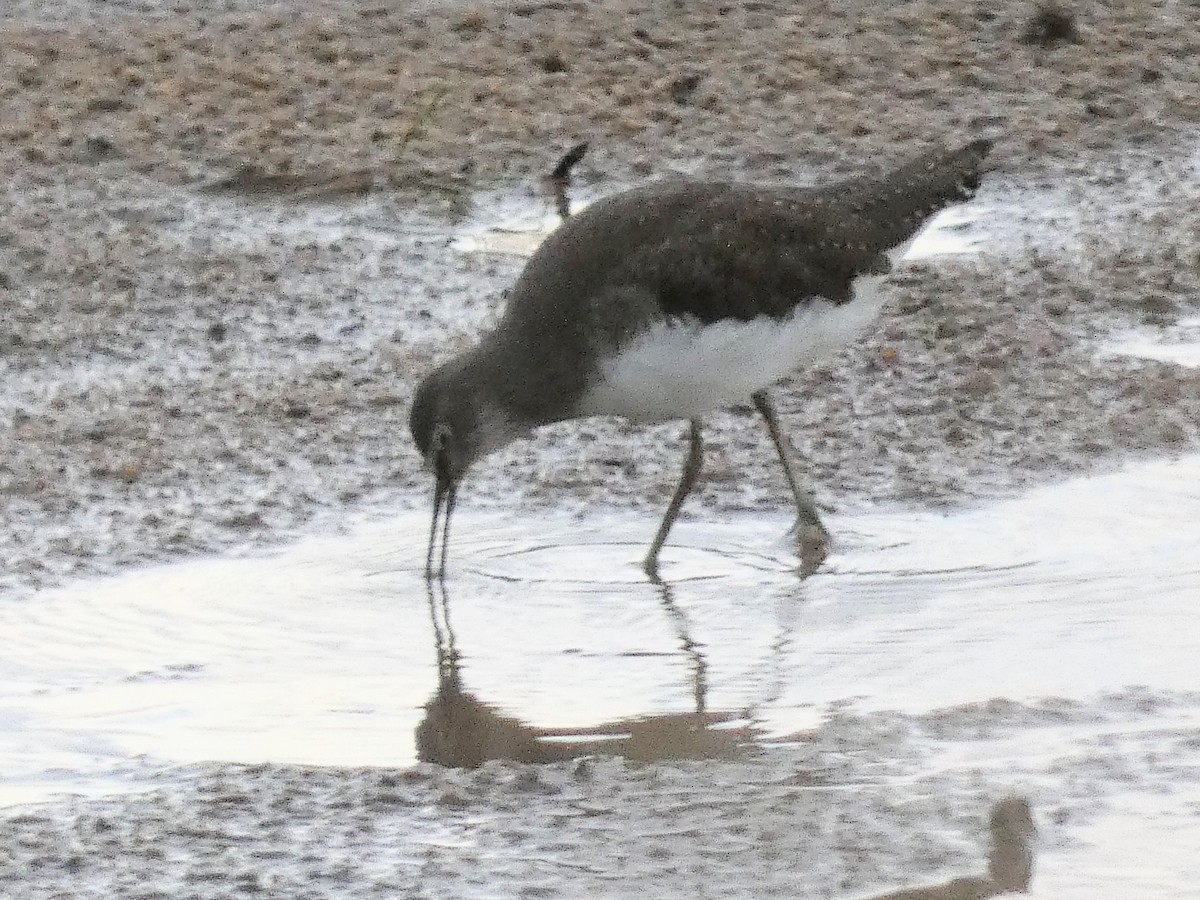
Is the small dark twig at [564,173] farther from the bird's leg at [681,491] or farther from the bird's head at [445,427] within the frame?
the bird's head at [445,427]

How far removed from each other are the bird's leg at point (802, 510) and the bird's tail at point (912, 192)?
641mm

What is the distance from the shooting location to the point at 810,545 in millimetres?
6410

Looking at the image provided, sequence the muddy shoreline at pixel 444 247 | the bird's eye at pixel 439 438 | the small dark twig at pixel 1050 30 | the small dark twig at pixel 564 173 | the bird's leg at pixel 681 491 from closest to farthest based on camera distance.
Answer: the bird's leg at pixel 681 491 < the bird's eye at pixel 439 438 < the muddy shoreline at pixel 444 247 < the small dark twig at pixel 564 173 < the small dark twig at pixel 1050 30

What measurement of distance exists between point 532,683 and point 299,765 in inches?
29.9

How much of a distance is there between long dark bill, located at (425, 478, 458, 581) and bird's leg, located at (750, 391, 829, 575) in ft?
3.17

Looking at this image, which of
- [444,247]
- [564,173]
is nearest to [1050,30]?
[564,173]

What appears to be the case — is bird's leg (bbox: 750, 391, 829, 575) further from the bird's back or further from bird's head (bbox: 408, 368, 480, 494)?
bird's head (bbox: 408, 368, 480, 494)

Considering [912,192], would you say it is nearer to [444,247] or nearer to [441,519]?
[441,519]

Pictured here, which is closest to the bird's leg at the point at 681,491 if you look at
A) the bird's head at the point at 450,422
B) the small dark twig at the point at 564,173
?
the bird's head at the point at 450,422

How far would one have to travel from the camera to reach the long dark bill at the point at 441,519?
6230 mm

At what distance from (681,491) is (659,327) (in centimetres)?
57

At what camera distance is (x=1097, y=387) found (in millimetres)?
7531

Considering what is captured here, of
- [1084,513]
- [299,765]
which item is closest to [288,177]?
[1084,513]

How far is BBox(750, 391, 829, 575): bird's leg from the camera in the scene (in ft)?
20.8
